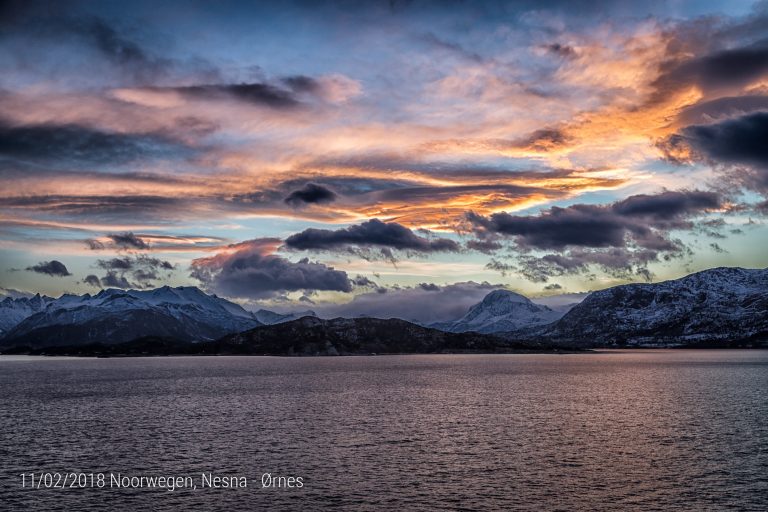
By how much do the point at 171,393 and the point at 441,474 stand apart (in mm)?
137299

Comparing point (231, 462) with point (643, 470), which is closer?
point (643, 470)

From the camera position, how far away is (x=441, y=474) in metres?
75.1

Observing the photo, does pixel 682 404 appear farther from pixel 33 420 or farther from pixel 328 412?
pixel 33 420

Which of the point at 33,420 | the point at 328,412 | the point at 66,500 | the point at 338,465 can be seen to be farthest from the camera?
the point at 328,412

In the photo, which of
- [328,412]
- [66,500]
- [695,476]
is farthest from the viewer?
[328,412]

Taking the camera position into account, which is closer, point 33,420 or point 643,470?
point 643,470

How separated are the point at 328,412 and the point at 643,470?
74.7 meters

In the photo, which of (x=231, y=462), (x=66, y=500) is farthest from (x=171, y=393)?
(x=66, y=500)

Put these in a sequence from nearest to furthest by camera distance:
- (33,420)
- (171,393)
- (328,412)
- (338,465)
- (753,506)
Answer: (753,506), (338,465), (33,420), (328,412), (171,393)

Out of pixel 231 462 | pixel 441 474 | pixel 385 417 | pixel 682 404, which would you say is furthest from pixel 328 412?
pixel 682 404

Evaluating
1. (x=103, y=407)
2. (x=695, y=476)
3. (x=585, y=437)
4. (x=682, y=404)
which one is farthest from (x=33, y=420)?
A: (x=682, y=404)

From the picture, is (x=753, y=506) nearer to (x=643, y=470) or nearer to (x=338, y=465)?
(x=643, y=470)

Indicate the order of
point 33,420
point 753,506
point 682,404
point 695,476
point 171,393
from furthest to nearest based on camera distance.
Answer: point 171,393
point 682,404
point 33,420
point 695,476
point 753,506

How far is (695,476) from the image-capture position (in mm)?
72375
